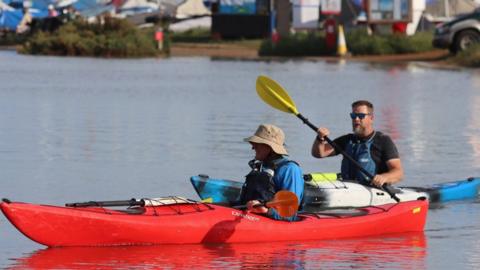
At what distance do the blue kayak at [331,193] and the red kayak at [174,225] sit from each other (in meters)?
0.68

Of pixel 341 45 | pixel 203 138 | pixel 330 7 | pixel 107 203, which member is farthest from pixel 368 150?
pixel 330 7

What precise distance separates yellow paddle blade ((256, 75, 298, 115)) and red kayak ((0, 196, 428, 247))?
1825mm

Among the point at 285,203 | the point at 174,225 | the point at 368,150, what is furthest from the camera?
the point at 368,150

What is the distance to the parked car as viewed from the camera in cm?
4100

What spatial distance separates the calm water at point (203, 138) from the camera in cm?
1180

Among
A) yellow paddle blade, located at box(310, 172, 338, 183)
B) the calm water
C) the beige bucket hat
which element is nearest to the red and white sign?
the calm water

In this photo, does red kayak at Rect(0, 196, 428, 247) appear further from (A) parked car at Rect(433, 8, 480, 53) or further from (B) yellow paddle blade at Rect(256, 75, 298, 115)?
(A) parked car at Rect(433, 8, 480, 53)

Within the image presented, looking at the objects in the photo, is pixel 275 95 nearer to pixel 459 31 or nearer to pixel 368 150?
pixel 368 150

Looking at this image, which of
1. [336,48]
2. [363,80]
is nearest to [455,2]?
[336,48]

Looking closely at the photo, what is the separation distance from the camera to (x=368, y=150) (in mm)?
13492

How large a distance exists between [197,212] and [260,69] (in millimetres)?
28113

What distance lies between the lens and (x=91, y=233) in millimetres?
11500

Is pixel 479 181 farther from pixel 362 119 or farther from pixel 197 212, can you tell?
pixel 197 212

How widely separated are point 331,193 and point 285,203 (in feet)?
6.95
